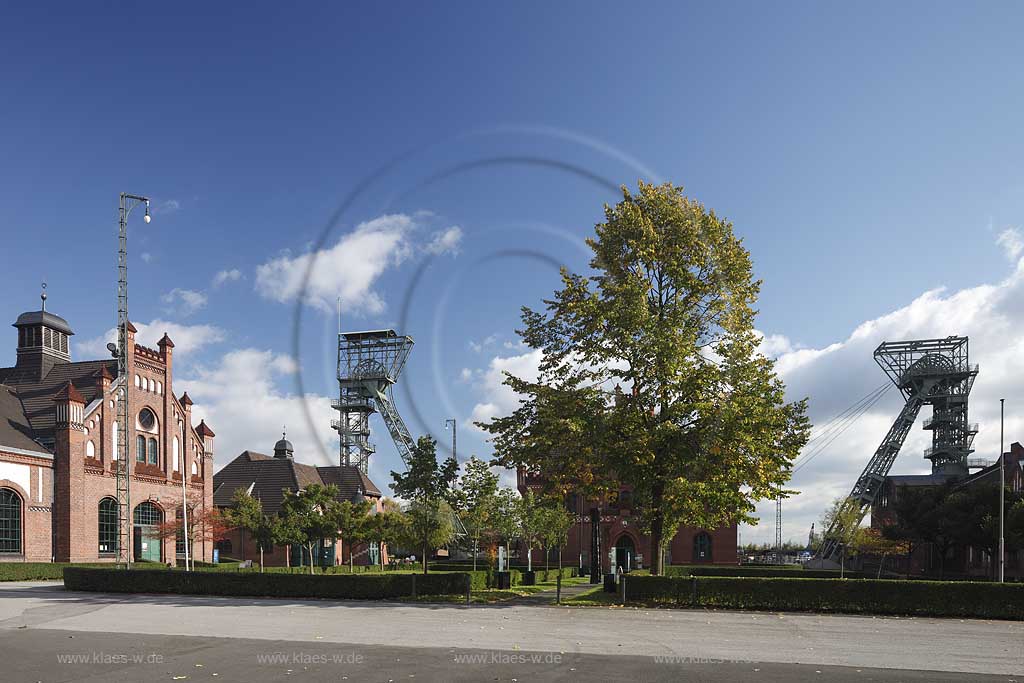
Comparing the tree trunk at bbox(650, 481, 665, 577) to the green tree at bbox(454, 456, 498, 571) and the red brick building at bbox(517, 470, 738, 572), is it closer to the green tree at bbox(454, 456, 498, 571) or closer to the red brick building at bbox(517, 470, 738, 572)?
the green tree at bbox(454, 456, 498, 571)

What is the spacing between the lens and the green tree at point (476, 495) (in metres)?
36.9

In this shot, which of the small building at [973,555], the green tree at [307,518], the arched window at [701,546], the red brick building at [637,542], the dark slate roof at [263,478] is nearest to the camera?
the green tree at [307,518]

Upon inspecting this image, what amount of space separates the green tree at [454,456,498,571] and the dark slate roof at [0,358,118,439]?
91.9 feet

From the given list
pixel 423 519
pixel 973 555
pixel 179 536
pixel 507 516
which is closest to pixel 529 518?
pixel 507 516

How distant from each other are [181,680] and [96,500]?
42.3 meters

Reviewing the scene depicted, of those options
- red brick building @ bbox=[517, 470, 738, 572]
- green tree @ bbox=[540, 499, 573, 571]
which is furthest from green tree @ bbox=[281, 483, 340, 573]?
red brick building @ bbox=[517, 470, 738, 572]

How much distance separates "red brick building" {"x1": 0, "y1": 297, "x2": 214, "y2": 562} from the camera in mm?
47500

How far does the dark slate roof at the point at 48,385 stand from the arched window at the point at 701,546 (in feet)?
160

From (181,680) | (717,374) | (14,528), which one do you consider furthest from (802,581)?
(14,528)

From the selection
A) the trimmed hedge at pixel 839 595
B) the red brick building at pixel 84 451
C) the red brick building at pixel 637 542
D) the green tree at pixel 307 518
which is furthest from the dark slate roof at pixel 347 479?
the trimmed hedge at pixel 839 595

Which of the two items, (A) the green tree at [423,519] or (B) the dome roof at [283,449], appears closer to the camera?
(A) the green tree at [423,519]

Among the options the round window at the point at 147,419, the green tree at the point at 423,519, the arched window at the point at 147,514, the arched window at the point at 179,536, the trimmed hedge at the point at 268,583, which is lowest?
the arched window at the point at 179,536

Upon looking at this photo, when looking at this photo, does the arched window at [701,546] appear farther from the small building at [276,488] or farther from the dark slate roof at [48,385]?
the dark slate roof at [48,385]

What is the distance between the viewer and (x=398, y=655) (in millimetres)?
17219
